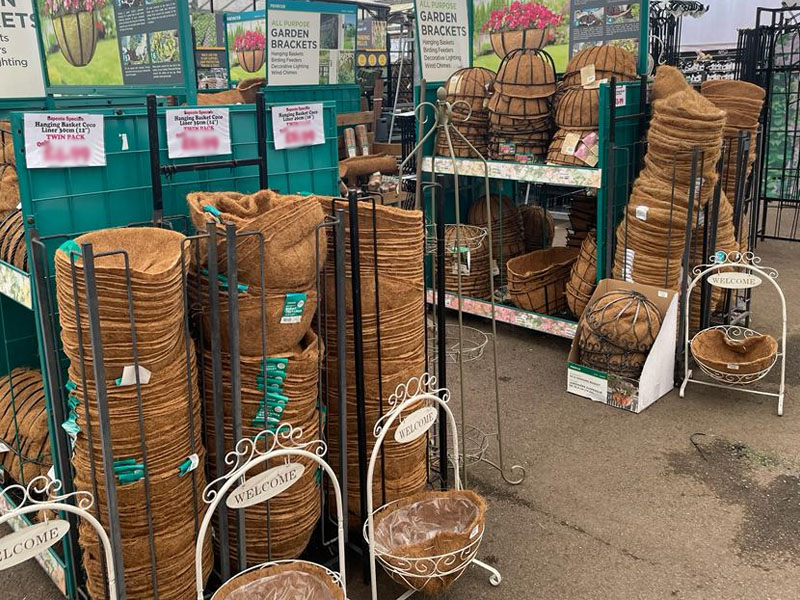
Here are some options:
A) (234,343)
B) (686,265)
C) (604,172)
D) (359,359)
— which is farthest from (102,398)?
(604,172)

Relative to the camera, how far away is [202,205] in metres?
2.18

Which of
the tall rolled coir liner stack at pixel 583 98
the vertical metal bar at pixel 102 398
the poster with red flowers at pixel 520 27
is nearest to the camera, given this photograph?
the vertical metal bar at pixel 102 398

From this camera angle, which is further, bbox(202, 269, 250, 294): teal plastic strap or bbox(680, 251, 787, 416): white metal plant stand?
bbox(680, 251, 787, 416): white metal plant stand

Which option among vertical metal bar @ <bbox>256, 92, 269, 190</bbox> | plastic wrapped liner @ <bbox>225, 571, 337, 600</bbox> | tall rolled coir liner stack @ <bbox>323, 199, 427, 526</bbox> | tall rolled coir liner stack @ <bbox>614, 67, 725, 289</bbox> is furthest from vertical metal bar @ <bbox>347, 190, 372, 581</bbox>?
tall rolled coir liner stack @ <bbox>614, 67, 725, 289</bbox>

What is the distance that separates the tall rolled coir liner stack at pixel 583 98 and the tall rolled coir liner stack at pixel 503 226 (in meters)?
0.77

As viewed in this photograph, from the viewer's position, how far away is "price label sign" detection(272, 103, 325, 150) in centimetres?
274

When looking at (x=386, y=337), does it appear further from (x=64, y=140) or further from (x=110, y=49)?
(x=110, y=49)

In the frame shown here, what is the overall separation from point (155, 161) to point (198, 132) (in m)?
0.26

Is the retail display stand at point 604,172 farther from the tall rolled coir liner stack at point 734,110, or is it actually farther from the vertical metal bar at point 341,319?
the vertical metal bar at point 341,319

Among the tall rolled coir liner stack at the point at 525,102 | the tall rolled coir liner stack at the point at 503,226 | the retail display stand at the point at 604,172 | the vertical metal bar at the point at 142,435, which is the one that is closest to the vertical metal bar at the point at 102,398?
the vertical metal bar at the point at 142,435

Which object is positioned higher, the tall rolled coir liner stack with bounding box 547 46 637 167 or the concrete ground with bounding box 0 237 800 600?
the tall rolled coir liner stack with bounding box 547 46 637 167

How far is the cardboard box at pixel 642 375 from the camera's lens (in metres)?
3.75

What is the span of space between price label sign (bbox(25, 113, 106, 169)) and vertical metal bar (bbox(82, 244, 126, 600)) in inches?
24.7

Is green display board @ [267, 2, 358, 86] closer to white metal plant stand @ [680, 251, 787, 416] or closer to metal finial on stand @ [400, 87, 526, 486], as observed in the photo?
metal finial on stand @ [400, 87, 526, 486]
